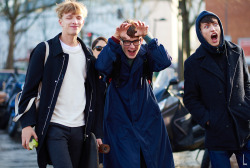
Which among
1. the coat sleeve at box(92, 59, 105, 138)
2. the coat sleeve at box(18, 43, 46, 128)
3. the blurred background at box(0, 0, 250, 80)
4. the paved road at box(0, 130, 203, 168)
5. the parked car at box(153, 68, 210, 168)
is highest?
the blurred background at box(0, 0, 250, 80)

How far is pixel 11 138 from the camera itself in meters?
12.4

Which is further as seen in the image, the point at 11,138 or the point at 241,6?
the point at 241,6

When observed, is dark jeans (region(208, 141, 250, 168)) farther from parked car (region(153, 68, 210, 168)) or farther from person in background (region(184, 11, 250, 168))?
parked car (region(153, 68, 210, 168))

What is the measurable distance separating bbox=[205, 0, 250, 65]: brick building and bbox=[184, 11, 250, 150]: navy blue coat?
41727 mm

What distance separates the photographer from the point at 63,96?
4.01 m

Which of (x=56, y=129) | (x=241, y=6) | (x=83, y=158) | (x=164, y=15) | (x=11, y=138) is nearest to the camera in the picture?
(x=56, y=129)

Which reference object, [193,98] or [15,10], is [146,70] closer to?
[193,98]

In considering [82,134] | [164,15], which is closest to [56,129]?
[82,134]

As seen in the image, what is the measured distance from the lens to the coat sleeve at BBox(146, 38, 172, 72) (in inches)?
162

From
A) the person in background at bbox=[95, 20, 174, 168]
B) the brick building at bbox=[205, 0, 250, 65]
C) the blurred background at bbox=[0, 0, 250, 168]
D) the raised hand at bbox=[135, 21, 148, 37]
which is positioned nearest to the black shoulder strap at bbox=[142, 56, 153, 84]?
the person in background at bbox=[95, 20, 174, 168]

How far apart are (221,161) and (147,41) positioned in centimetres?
122

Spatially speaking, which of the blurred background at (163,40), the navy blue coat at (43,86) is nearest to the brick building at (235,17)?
the blurred background at (163,40)

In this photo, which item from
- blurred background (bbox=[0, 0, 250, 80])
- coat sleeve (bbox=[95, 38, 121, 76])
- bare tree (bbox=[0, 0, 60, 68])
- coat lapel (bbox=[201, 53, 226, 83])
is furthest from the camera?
bare tree (bbox=[0, 0, 60, 68])

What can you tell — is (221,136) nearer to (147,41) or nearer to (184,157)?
(147,41)
